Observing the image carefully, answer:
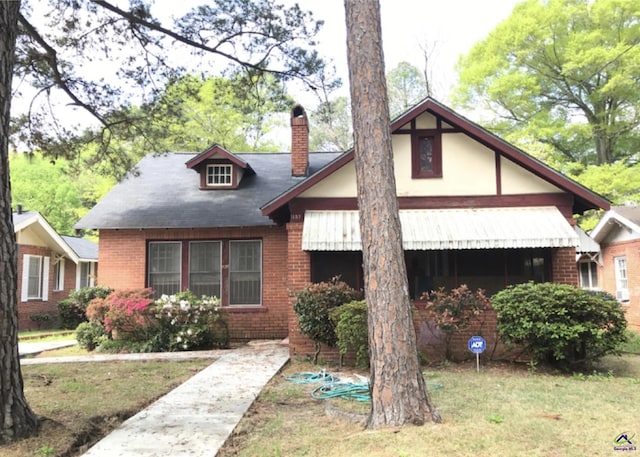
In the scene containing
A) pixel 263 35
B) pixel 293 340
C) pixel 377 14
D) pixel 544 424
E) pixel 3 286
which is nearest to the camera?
pixel 3 286

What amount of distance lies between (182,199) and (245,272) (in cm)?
302

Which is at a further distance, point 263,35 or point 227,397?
point 263,35

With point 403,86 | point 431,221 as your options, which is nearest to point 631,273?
point 431,221

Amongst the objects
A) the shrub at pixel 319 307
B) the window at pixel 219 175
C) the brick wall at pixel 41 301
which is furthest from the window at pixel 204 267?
the brick wall at pixel 41 301

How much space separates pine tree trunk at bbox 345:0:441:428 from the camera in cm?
522

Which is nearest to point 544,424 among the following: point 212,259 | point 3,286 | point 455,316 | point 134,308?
point 455,316

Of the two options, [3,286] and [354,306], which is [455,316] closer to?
[354,306]

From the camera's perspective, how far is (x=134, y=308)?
39.7 ft

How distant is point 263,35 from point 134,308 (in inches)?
279

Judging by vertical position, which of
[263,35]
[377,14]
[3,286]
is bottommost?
[3,286]

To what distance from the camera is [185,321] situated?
12359 millimetres

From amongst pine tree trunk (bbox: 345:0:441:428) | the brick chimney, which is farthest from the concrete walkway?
the brick chimney

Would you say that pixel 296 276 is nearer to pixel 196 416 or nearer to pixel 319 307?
pixel 319 307

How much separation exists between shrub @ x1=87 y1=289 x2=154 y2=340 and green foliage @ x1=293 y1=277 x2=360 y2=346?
432 cm
